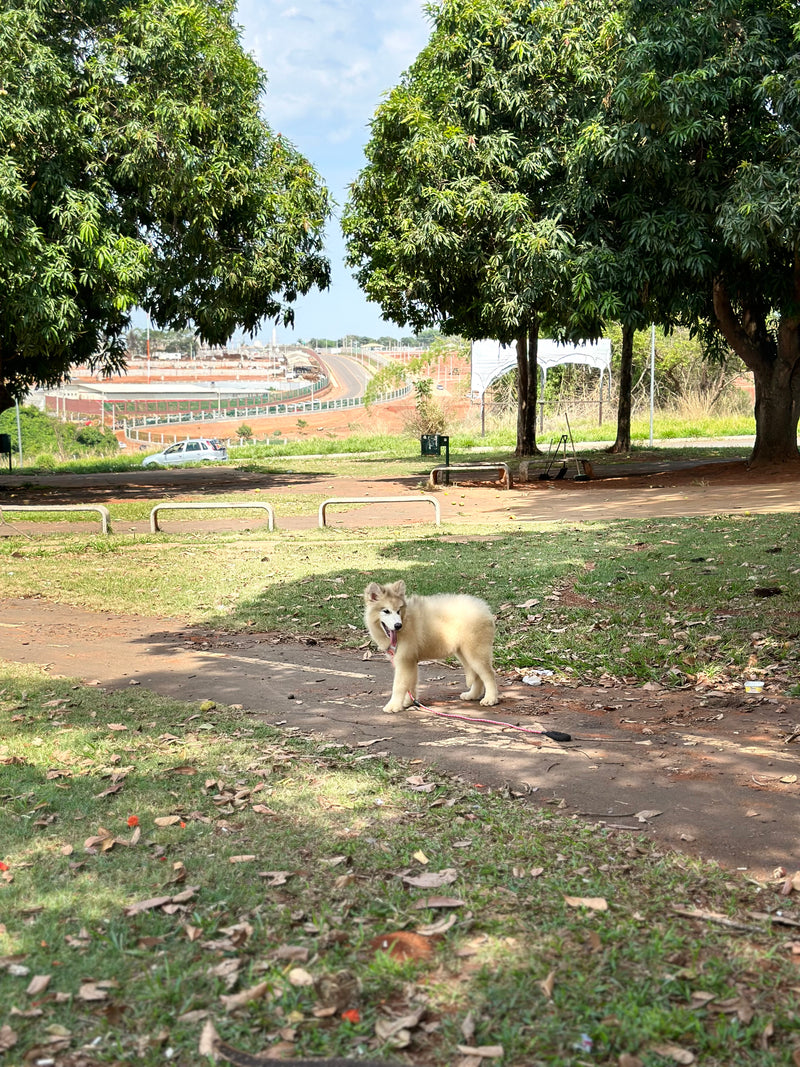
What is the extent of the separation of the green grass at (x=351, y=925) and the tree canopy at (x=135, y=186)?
14.8 metres

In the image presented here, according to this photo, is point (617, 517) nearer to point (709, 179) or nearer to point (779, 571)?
point (779, 571)

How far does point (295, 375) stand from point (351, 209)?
322 ft

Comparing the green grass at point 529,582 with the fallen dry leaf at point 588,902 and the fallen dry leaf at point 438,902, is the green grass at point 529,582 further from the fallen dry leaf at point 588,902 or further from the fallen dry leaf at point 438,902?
the fallen dry leaf at point 438,902

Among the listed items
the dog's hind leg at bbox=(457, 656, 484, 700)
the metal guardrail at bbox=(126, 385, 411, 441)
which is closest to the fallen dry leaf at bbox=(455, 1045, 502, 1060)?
the dog's hind leg at bbox=(457, 656, 484, 700)

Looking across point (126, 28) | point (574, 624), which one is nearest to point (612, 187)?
point (126, 28)

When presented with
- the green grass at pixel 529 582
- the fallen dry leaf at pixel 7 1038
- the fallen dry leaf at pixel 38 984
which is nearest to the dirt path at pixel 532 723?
the green grass at pixel 529 582

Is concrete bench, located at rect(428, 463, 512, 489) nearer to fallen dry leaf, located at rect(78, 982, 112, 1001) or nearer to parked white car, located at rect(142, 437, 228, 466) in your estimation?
parked white car, located at rect(142, 437, 228, 466)

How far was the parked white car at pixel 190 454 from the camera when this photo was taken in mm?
37250

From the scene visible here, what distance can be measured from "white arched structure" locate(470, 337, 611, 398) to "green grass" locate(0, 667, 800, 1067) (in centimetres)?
3726

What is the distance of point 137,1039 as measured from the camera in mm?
3074

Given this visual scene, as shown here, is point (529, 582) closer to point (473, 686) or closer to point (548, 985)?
point (473, 686)

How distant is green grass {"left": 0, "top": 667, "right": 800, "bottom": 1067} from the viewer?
3.08 m

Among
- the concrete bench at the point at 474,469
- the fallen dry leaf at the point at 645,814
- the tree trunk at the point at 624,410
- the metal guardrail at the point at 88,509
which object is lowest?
the fallen dry leaf at the point at 645,814

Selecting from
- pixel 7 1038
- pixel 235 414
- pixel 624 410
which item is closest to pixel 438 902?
pixel 7 1038
